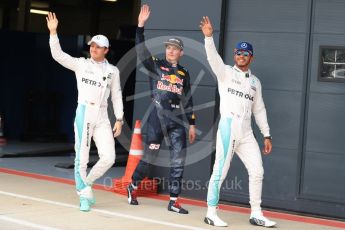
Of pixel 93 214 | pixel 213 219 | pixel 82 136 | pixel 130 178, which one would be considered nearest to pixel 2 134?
pixel 130 178

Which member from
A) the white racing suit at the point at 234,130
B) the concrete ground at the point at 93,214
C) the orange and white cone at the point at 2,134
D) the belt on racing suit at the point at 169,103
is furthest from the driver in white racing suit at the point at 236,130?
the orange and white cone at the point at 2,134

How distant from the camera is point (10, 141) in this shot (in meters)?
15.6

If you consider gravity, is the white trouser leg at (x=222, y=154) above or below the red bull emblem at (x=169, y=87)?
below

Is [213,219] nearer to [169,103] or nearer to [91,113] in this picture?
[169,103]

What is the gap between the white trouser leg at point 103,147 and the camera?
6.97 meters

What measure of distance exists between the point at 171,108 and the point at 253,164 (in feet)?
4.41

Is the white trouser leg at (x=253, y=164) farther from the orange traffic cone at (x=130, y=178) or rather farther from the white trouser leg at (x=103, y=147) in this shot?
the orange traffic cone at (x=130, y=178)

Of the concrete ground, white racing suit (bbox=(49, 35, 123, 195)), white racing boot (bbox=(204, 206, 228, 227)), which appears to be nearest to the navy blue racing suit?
the concrete ground

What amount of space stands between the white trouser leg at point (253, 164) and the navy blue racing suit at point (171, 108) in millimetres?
933

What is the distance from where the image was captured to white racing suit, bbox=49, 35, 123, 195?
6.92m

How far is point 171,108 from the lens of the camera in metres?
7.34

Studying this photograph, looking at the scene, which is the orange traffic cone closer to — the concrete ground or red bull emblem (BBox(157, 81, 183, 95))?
the concrete ground

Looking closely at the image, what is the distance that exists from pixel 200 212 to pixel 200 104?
1.56 meters

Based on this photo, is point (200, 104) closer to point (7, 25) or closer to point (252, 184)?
point (252, 184)
